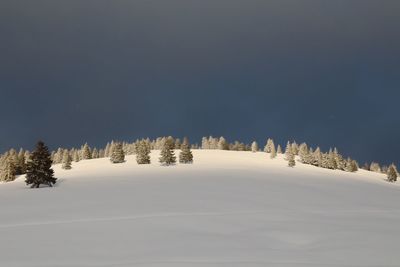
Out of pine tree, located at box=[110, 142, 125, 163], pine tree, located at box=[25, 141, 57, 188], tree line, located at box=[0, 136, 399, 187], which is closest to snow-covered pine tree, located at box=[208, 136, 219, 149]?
tree line, located at box=[0, 136, 399, 187]

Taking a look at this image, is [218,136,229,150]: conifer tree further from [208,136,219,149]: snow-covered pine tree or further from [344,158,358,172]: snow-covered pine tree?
[344,158,358,172]: snow-covered pine tree

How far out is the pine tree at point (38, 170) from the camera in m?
48.2

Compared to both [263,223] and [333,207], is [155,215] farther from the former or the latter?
[333,207]

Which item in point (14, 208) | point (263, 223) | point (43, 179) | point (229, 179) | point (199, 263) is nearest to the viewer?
point (199, 263)

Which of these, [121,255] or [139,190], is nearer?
[121,255]

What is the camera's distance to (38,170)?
4847cm

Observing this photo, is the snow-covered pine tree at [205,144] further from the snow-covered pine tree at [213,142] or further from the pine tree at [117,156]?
the pine tree at [117,156]

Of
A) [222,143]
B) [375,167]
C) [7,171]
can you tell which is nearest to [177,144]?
[222,143]

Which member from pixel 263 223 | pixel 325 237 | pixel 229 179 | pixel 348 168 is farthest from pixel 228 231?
pixel 348 168

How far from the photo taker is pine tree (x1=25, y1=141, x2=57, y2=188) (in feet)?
158

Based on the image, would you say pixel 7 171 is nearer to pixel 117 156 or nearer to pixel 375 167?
pixel 117 156

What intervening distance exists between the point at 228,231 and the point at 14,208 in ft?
60.5

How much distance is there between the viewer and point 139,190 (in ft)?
133

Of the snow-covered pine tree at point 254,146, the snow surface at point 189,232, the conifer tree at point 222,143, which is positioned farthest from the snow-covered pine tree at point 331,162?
the snow surface at point 189,232
